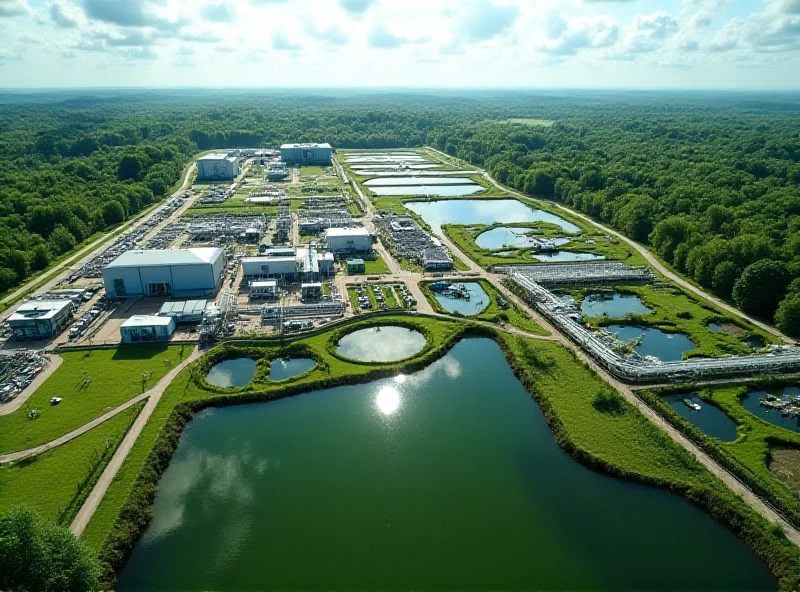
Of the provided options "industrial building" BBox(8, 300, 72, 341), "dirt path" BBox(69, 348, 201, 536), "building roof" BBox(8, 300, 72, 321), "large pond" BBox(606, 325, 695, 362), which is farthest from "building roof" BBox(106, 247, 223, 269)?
"large pond" BBox(606, 325, 695, 362)

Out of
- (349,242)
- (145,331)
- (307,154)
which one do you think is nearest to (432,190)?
(307,154)

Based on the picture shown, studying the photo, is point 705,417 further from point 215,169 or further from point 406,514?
point 215,169

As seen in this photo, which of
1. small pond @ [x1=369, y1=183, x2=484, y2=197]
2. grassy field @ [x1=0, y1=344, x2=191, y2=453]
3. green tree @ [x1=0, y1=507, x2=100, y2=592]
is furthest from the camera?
small pond @ [x1=369, y1=183, x2=484, y2=197]

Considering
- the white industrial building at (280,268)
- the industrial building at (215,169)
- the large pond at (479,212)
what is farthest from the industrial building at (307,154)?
the white industrial building at (280,268)

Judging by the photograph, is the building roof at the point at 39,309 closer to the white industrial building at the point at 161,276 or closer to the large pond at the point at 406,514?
the white industrial building at the point at 161,276

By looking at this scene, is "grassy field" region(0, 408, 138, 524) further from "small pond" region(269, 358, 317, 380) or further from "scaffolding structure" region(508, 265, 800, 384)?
"scaffolding structure" region(508, 265, 800, 384)
